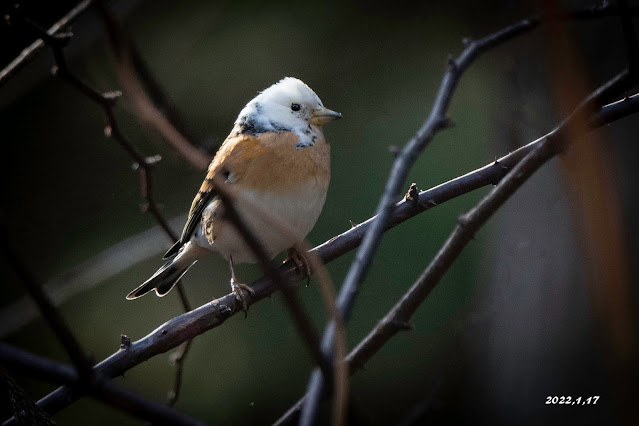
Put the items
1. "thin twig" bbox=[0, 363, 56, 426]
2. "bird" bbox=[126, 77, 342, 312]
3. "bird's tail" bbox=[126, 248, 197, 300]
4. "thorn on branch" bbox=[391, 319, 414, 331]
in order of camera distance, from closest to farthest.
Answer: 1. "thin twig" bbox=[0, 363, 56, 426]
2. "thorn on branch" bbox=[391, 319, 414, 331]
3. "bird" bbox=[126, 77, 342, 312]
4. "bird's tail" bbox=[126, 248, 197, 300]

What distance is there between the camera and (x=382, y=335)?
1078 millimetres

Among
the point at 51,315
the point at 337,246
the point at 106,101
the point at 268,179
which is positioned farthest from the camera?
the point at 268,179

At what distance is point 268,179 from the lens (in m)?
2.18

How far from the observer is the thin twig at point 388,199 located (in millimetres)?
797

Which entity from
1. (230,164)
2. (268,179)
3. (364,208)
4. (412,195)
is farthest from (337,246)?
(364,208)

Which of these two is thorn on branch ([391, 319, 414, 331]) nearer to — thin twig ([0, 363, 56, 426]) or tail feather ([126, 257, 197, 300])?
thin twig ([0, 363, 56, 426])

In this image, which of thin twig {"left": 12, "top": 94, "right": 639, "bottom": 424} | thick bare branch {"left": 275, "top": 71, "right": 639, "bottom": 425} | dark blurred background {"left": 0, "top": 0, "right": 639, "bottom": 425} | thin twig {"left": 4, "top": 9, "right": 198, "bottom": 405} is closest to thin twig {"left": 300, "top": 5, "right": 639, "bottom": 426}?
thick bare branch {"left": 275, "top": 71, "right": 639, "bottom": 425}

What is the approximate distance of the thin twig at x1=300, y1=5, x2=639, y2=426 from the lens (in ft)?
2.61

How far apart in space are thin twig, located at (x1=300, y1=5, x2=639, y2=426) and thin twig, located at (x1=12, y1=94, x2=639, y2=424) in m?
0.25

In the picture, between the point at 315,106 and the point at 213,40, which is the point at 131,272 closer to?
the point at 213,40

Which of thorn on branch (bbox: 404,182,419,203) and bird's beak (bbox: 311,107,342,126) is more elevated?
bird's beak (bbox: 311,107,342,126)

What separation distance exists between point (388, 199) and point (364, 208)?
2518 mm

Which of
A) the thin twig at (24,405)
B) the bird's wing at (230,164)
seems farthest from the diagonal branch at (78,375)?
the bird's wing at (230,164)

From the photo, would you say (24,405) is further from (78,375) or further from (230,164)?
(230,164)
